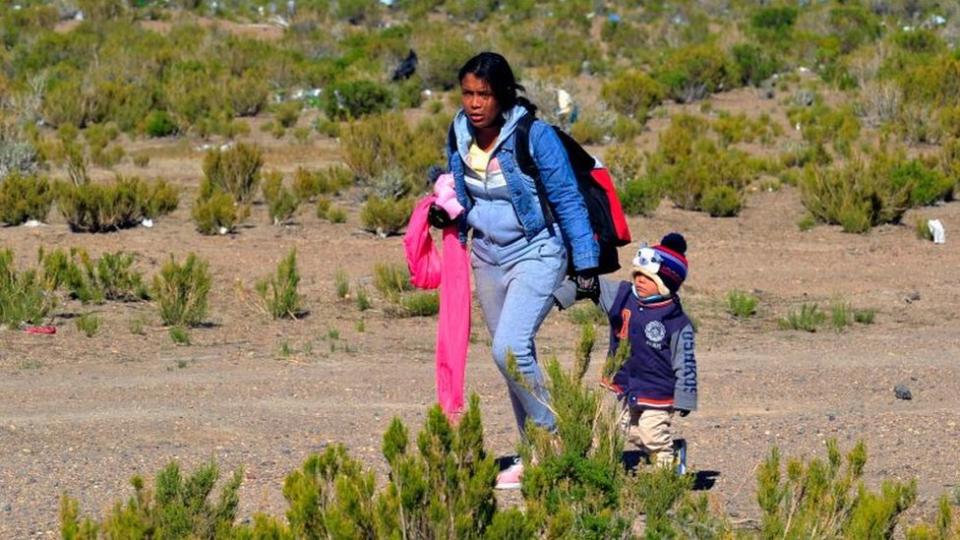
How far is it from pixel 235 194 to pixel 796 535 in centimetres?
1593

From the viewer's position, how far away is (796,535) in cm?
614

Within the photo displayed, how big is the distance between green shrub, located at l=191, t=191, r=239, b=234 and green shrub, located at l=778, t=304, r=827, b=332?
679 centimetres

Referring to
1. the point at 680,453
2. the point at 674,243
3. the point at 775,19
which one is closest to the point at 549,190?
the point at 674,243

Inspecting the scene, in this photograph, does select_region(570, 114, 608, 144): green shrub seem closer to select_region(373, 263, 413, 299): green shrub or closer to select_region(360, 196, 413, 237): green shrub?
select_region(360, 196, 413, 237): green shrub

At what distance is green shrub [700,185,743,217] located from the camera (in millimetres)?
21094

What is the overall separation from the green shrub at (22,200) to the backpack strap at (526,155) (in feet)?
41.2

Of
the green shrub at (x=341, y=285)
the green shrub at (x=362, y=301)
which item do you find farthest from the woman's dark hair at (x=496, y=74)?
the green shrub at (x=341, y=285)

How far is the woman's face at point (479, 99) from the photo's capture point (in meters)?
7.38

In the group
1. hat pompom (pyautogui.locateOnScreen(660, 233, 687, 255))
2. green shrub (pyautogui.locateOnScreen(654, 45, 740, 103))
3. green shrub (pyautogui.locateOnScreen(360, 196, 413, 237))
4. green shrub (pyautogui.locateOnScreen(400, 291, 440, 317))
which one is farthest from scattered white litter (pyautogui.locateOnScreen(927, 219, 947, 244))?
green shrub (pyautogui.locateOnScreen(654, 45, 740, 103))

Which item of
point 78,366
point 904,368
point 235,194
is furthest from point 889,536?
point 235,194

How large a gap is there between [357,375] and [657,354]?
456 cm

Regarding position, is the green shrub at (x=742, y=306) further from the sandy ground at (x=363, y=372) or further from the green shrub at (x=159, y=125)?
the green shrub at (x=159, y=125)

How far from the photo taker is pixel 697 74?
3553 cm

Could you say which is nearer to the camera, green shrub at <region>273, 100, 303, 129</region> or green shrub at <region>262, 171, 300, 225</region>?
green shrub at <region>262, 171, 300, 225</region>
